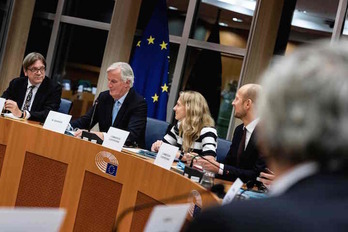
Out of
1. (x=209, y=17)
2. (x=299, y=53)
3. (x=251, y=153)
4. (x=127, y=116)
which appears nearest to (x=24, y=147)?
(x=127, y=116)

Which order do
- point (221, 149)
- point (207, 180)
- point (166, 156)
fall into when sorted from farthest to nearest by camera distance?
point (221, 149)
point (166, 156)
point (207, 180)

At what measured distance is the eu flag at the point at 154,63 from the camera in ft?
22.5

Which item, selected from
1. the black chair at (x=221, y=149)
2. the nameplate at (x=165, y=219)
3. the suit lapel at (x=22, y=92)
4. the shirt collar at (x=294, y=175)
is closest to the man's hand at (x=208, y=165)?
the black chair at (x=221, y=149)

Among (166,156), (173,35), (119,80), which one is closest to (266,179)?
(166,156)

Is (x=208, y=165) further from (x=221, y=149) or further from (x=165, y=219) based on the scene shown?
(x=165, y=219)

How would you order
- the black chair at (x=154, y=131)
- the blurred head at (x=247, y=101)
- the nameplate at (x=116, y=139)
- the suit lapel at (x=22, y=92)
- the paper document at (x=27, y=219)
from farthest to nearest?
the suit lapel at (x=22, y=92)
the black chair at (x=154, y=131)
the blurred head at (x=247, y=101)
the nameplate at (x=116, y=139)
the paper document at (x=27, y=219)

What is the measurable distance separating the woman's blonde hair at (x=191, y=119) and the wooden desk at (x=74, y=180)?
0.88m

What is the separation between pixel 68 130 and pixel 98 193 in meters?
0.81

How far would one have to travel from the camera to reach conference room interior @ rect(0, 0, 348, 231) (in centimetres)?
636

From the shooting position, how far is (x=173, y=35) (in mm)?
7066

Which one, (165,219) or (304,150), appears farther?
(165,219)

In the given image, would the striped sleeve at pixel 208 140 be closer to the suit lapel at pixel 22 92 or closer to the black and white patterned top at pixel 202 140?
the black and white patterned top at pixel 202 140

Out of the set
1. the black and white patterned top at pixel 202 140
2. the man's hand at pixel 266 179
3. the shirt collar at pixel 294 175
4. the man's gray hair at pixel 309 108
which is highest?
the man's gray hair at pixel 309 108

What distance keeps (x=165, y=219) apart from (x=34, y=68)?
3774mm
